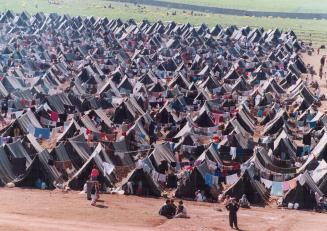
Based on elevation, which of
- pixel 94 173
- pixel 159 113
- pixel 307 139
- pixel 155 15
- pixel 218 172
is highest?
pixel 155 15

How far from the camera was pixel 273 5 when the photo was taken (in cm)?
16025

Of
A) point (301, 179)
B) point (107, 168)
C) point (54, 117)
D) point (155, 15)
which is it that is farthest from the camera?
point (155, 15)

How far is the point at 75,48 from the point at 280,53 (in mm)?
25422

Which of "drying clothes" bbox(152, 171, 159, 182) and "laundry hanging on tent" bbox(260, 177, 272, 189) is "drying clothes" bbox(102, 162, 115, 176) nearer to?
"drying clothes" bbox(152, 171, 159, 182)

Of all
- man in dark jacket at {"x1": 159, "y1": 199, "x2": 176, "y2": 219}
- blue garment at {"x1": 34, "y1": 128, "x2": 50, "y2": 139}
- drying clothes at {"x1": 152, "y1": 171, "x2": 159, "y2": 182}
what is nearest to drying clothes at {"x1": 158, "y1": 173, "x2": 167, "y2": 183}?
drying clothes at {"x1": 152, "y1": 171, "x2": 159, "y2": 182}

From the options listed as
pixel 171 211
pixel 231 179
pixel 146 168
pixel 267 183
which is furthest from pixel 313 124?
pixel 171 211

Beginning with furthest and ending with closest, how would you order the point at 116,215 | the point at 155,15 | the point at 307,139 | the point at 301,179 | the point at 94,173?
the point at 155,15 < the point at 307,139 < the point at 301,179 < the point at 94,173 < the point at 116,215

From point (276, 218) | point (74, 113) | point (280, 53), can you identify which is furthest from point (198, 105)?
point (280, 53)

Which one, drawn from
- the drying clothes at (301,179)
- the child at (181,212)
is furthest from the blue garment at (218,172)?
the child at (181,212)

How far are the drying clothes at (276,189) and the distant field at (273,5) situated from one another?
120595 mm

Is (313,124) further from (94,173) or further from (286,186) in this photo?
(94,173)

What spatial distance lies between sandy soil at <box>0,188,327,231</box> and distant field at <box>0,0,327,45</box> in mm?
93600

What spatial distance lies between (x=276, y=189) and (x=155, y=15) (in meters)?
101

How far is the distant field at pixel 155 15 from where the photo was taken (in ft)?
416
